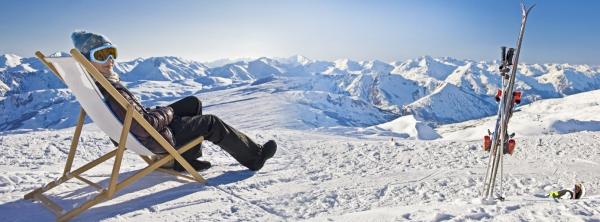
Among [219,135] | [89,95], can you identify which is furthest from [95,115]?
[219,135]

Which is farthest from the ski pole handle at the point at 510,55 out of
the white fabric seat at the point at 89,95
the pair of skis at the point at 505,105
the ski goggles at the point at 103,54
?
the ski goggles at the point at 103,54

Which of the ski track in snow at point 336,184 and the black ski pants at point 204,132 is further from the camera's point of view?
the black ski pants at point 204,132

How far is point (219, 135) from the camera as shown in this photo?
5871 millimetres

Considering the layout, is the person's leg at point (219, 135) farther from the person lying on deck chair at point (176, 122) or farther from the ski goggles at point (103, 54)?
the ski goggles at point (103, 54)

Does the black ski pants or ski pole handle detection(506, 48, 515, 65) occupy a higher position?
ski pole handle detection(506, 48, 515, 65)

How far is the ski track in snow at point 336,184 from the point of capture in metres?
4.16

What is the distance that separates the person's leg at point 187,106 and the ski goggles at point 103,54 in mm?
1143

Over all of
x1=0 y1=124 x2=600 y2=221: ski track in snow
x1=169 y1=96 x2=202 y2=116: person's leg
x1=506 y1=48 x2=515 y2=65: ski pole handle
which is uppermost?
x1=506 y1=48 x2=515 y2=65: ski pole handle

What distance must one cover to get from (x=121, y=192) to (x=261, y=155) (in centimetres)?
209

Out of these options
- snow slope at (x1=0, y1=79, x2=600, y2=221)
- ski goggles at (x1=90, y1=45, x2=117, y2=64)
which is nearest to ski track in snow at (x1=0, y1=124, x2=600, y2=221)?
snow slope at (x1=0, y1=79, x2=600, y2=221)

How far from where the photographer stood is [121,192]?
516 centimetres

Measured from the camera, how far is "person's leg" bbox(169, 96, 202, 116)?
579cm

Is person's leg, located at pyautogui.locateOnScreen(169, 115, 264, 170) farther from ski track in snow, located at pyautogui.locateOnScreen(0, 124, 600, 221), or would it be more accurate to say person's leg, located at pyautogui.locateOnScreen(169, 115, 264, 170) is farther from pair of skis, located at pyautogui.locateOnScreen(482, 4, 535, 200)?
pair of skis, located at pyautogui.locateOnScreen(482, 4, 535, 200)

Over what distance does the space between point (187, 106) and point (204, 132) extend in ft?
1.53
